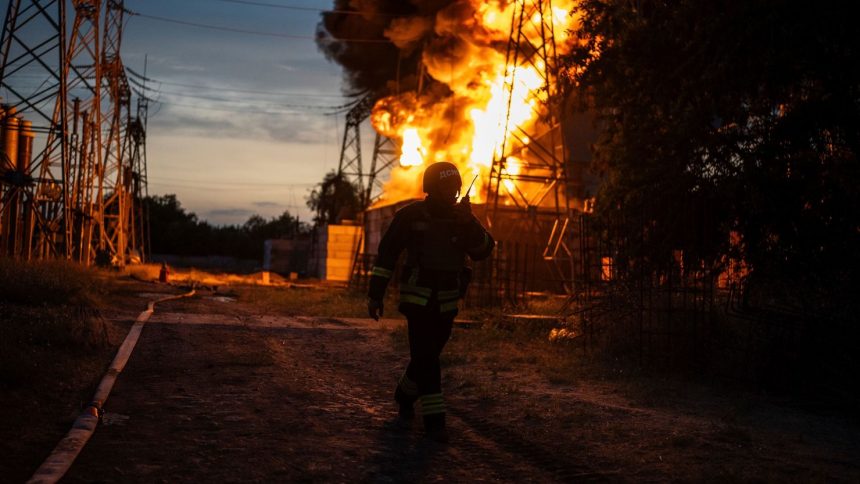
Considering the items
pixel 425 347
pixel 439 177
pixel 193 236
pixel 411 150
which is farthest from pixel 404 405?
pixel 193 236

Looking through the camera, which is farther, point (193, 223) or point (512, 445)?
point (193, 223)

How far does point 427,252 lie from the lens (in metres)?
5.99

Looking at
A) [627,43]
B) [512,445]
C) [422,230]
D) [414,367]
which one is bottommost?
[512,445]

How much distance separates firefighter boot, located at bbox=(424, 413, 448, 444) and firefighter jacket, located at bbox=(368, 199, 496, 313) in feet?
2.60

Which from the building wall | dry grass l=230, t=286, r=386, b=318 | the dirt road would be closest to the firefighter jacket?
the dirt road

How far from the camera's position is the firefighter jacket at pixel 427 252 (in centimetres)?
595

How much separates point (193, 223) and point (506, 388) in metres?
78.4

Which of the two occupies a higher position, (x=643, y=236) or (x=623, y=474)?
(x=643, y=236)

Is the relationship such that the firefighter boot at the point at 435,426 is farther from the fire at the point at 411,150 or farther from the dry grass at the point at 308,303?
the fire at the point at 411,150

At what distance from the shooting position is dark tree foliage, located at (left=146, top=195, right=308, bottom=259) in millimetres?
76688

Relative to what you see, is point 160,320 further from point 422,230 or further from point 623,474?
point 623,474

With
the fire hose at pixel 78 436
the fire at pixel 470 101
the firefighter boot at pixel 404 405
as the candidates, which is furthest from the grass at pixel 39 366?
the fire at pixel 470 101

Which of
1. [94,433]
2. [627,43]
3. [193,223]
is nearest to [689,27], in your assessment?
[627,43]

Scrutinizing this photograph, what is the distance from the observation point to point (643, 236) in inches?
396
